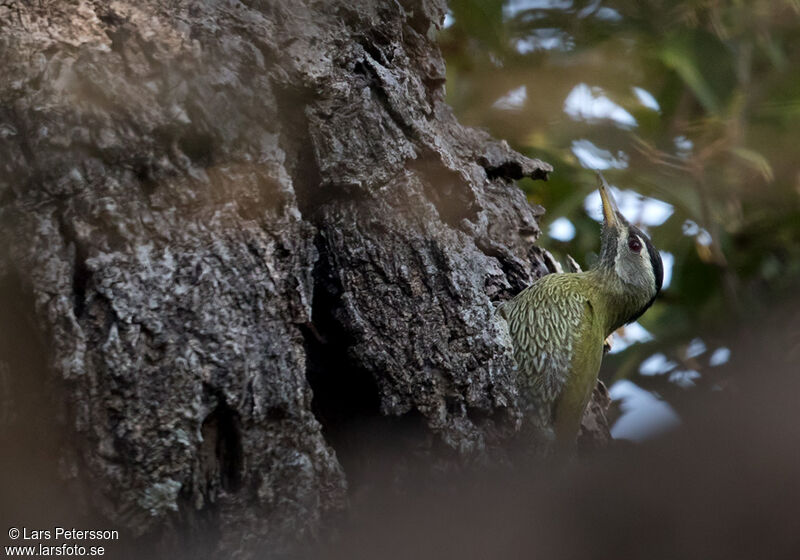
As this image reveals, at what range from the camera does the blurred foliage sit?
365 cm

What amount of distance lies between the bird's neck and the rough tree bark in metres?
1.63

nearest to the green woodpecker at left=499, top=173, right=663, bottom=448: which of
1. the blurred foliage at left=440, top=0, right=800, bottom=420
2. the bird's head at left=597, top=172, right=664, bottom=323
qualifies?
the bird's head at left=597, top=172, right=664, bottom=323

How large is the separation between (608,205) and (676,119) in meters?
0.57

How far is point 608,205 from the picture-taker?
14.1 feet

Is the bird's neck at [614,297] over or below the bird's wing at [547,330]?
over

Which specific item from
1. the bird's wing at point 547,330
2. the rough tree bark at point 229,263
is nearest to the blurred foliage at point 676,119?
the bird's wing at point 547,330

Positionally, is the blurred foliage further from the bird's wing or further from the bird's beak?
the bird's wing

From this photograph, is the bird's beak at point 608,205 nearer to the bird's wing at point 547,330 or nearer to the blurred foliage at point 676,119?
the blurred foliage at point 676,119

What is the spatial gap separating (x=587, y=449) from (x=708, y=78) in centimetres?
165

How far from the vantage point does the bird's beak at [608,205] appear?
13.5ft

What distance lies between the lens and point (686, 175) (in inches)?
153

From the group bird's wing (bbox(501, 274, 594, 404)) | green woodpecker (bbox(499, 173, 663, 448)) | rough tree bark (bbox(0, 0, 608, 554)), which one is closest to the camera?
rough tree bark (bbox(0, 0, 608, 554))

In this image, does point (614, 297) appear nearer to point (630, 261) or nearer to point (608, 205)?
point (630, 261)

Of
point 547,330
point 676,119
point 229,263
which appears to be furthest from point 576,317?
point 229,263
